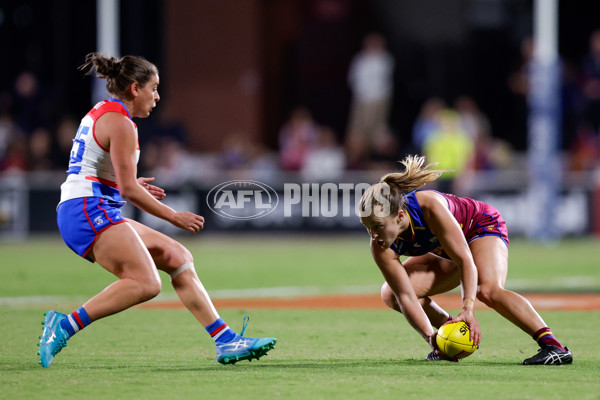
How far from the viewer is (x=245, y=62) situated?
23.7 metres

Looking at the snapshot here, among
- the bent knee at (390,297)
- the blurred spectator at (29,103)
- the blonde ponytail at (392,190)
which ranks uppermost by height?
the blurred spectator at (29,103)

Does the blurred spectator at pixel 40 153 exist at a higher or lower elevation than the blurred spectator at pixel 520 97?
lower

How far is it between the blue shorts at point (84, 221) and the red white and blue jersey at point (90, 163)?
54mm

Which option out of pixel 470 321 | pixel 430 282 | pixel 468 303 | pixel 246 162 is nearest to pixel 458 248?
pixel 468 303

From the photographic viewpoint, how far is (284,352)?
6848 millimetres

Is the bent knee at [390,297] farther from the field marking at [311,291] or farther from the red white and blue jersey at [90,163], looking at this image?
the field marking at [311,291]

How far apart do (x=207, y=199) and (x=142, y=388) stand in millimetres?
13648

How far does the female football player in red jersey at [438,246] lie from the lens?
6055 millimetres

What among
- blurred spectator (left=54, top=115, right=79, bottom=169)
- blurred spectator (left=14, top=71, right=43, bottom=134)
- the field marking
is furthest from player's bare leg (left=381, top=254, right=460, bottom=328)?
blurred spectator (left=14, top=71, right=43, bottom=134)

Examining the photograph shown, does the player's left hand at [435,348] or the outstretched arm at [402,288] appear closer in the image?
the player's left hand at [435,348]

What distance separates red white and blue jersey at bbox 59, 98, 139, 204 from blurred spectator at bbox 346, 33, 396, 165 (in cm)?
1386

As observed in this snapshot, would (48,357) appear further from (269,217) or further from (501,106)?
(501,106)

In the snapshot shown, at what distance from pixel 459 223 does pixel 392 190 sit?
615 mm

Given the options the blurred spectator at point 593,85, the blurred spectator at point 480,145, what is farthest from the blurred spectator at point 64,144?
the blurred spectator at point 593,85
